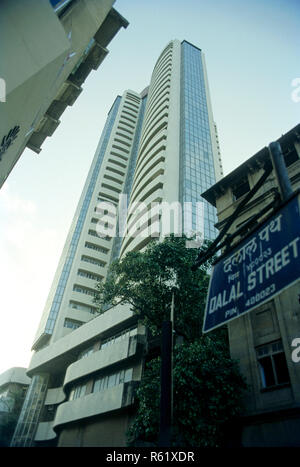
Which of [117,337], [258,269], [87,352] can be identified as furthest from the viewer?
[87,352]

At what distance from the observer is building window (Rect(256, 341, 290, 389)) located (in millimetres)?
11289

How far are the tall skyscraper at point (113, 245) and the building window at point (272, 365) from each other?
11668 mm

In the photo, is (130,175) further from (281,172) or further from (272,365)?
(281,172)

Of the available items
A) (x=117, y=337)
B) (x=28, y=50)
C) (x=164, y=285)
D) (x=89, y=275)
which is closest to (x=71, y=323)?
(x=89, y=275)

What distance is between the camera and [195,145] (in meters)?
49.8

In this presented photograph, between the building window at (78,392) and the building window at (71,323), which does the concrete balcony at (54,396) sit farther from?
the building window at (71,323)

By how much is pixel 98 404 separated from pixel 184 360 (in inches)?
581

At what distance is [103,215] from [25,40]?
2127 inches

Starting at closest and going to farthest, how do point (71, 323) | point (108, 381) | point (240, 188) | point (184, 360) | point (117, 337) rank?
1. point (184, 360)
2. point (240, 188)
3. point (108, 381)
4. point (117, 337)
5. point (71, 323)

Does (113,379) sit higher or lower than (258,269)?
higher

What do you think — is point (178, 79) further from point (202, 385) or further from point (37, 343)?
point (202, 385)

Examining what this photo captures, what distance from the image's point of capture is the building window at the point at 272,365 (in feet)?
37.0
